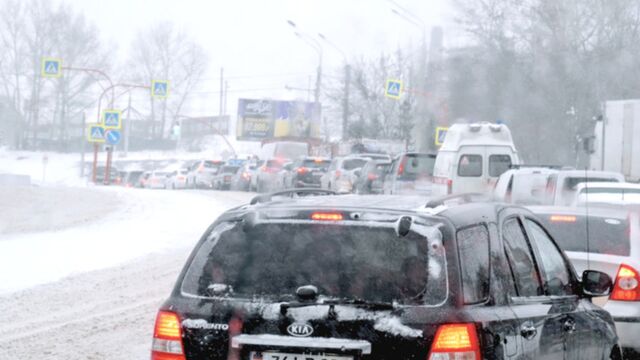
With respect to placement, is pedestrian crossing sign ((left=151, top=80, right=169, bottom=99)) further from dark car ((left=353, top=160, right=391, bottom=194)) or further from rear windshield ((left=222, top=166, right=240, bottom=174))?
dark car ((left=353, top=160, right=391, bottom=194))

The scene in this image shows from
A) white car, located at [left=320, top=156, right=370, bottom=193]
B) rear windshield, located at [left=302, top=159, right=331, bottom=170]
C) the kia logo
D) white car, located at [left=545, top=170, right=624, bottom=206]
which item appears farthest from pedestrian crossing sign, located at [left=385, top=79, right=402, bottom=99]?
the kia logo

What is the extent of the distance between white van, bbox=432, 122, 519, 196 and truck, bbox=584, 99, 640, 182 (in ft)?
10.2

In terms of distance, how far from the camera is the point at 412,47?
41531 millimetres

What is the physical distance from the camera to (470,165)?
24109 millimetres

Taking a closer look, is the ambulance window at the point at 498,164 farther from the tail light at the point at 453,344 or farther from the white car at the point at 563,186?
the tail light at the point at 453,344

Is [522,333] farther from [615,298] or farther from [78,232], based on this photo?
[78,232]

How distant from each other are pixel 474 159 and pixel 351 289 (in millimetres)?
20217

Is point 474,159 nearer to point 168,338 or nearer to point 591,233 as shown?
point 591,233

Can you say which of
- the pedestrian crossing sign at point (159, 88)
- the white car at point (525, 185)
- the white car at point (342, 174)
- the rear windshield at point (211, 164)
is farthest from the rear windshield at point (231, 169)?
the white car at point (525, 185)

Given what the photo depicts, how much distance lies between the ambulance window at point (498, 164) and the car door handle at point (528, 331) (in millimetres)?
19486

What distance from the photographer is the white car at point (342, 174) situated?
3369cm

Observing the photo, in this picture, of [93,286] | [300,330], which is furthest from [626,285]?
[93,286]

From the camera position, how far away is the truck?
26469 mm

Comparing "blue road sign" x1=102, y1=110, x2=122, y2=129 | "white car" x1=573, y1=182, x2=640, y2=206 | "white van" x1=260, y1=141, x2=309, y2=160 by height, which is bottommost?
"white car" x1=573, y1=182, x2=640, y2=206
